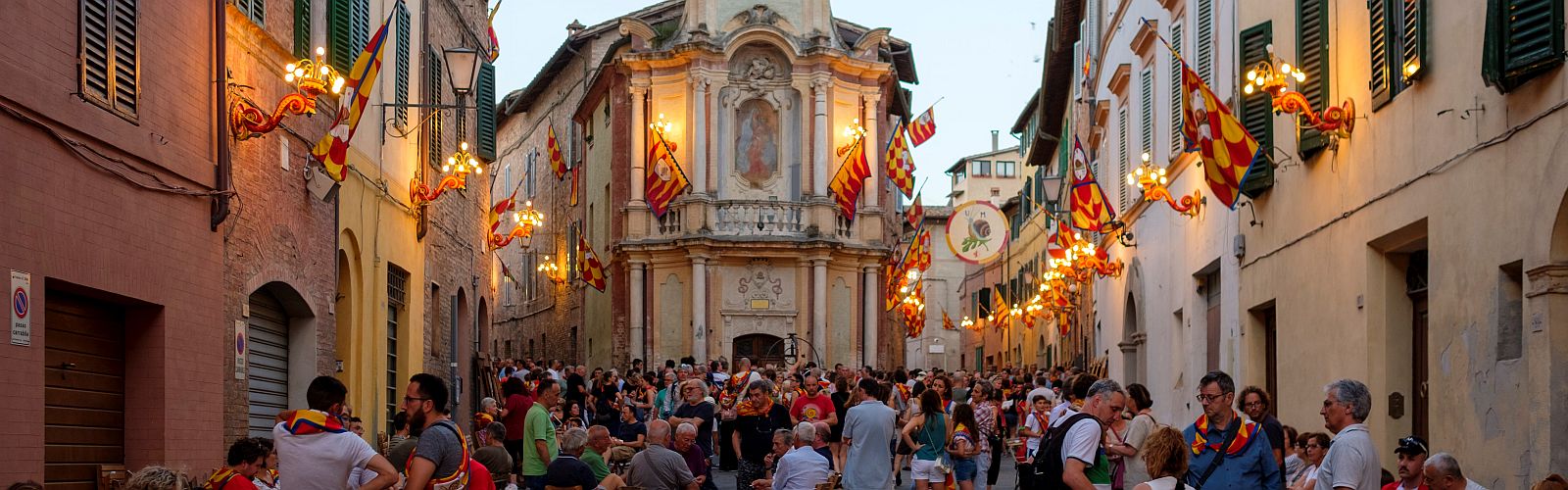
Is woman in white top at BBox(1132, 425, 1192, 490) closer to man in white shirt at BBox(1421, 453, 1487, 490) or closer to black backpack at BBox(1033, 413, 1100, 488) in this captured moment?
black backpack at BBox(1033, 413, 1100, 488)

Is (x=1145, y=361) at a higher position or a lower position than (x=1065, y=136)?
lower

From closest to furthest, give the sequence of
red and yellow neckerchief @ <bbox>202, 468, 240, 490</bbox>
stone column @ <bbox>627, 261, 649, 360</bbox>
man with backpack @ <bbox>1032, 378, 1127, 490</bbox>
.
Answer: man with backpack @ <bbox>1032, 378, 1127, 490</bbox>, red and yellow neckerchief @ <bbox>202, 468, 240, 490</bbox>, stone column @ <bbox>627, 261, 649, 360</bbox>

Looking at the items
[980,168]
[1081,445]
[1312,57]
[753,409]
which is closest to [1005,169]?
[980,168]

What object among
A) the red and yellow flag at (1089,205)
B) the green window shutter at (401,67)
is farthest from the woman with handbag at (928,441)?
the red and yellow flag at (1089,205)

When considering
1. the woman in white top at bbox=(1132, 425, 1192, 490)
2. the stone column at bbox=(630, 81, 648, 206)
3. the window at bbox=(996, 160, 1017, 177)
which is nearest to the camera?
the woman in white top at bbox=(1132, 425, 1192, 490)

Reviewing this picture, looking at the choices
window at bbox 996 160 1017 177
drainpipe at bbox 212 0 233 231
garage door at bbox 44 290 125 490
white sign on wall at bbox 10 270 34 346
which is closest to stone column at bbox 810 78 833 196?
drainpipe at bbox 212 0 233 231

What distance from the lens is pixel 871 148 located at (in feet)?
144

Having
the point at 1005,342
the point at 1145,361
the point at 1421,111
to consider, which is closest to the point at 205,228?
the point at 1421,111

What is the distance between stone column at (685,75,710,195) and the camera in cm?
4288

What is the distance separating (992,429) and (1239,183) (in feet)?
18.6

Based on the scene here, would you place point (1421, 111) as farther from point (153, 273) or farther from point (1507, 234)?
point (153, 273)

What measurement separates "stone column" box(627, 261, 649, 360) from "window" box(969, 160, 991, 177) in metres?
45.0

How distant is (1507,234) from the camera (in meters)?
12.2

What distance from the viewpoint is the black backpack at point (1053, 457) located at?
33.8ft
